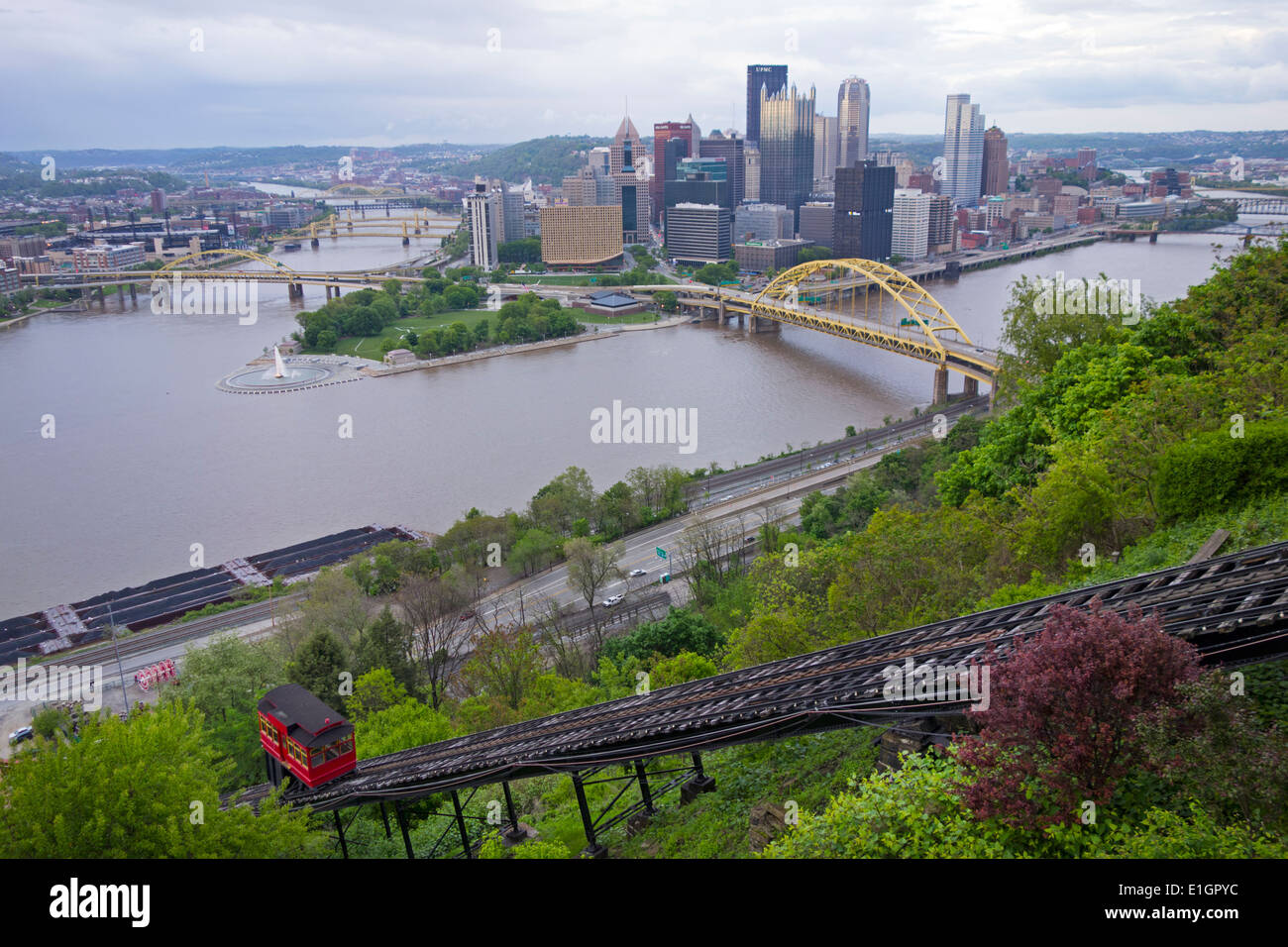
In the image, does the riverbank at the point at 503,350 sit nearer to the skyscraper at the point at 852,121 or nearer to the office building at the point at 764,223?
the office building at the point at 764,223

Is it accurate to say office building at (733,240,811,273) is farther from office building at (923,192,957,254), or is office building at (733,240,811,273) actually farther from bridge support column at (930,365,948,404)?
bridge support column at (930,365,948,404)

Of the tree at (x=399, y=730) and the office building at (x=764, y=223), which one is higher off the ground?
the office building at (x=764, y=223)

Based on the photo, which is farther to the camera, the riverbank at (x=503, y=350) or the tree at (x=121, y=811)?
the riverbank at (x=503, y=350)

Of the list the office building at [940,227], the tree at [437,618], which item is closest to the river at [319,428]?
the tree at [437,618]

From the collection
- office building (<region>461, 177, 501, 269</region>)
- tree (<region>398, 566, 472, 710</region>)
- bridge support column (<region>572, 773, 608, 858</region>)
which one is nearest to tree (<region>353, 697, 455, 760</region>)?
bridge support column (<region>572, 773, 608, 858</region>)

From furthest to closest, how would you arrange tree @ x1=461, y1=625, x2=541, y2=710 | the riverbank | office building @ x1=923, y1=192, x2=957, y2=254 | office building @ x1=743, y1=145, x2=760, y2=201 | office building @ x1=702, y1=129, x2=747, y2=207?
office building @ x1=743, y1=145, x2=760, y2=201 → office building @ x1=702, y1=129, x2=747, y2=207 → office building @ x1=923, y1=192, x2=957, y2=254 → the riverbank → tree @ x1=461, y1=625, x2=541, y2=710

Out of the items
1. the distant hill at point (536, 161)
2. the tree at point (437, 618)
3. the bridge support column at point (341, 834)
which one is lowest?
the tree at point (437, 618)

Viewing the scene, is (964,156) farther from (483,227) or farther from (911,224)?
(483,227)
